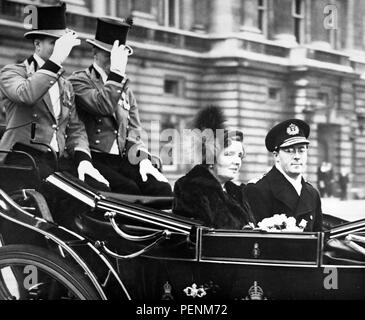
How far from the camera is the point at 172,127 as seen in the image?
436 centimetres

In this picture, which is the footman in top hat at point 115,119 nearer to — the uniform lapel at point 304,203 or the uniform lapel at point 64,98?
the uniform lapel at point 64,98

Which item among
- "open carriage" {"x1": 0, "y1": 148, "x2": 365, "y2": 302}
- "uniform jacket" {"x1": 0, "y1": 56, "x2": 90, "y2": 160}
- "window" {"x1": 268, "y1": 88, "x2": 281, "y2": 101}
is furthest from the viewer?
"window" {"x1": 268, "y1": 88, "x2": 281, "y2": 101}

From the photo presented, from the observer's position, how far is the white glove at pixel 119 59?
4.39 m

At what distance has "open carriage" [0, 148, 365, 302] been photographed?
417cm

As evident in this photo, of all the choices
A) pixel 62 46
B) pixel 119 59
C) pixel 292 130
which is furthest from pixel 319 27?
pixel 62 46

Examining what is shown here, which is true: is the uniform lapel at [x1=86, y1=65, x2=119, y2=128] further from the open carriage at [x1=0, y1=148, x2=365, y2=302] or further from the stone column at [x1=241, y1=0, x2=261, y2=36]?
the stone column at [x1=241, y1=0, x2=261, y2=36]

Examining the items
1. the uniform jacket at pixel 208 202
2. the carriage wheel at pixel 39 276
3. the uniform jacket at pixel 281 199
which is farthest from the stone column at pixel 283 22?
the carriage wheel at pixel 39 276

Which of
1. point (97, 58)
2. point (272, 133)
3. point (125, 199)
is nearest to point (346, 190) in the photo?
point (272, 133)

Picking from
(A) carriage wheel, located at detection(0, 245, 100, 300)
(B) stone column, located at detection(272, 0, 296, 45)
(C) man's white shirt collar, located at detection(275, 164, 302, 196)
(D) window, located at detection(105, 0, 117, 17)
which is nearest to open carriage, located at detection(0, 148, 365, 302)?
(A) carriage wheel, located at detection(0, 245, 100, 300)

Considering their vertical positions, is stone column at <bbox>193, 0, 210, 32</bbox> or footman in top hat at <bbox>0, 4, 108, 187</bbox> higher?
stone column at <bbox>193, 0, 210, 32</bbox>

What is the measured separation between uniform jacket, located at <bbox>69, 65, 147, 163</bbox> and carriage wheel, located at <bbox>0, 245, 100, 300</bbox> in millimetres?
587

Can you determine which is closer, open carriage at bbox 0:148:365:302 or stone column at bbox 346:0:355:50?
open carriage at bbox 0:148:365:302

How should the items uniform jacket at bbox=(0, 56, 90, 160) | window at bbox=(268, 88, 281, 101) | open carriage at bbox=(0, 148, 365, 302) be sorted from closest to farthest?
open carriage at bbox=(0, 148, 365, 302) → uniform jacket at bbox=(0, 56, 90, 160) → window at bbox=(268, 88, 281, 101)

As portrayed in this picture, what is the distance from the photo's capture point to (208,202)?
4.34 m
